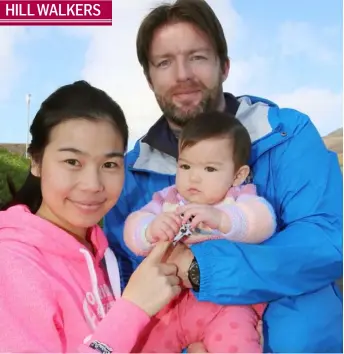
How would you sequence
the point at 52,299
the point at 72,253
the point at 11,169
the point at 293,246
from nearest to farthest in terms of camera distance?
the point at 52,299 → the point at 72,253 → the point at 293,246 → the point at 11,169

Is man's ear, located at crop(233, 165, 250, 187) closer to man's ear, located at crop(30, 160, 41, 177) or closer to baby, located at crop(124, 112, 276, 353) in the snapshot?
baby, located at crop(124, 112, 276, 353)

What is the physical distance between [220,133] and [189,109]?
252 mm

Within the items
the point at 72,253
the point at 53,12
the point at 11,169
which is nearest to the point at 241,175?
the point at 72,253

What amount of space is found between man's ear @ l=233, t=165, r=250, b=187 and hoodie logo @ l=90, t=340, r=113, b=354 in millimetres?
434

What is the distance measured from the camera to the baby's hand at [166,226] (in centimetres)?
112

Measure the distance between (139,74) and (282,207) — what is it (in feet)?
1.66

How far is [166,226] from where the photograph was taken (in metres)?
1.12

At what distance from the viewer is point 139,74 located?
4.97ft

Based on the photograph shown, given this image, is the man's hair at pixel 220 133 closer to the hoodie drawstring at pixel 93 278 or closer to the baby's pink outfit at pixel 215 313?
the baby's pink outfit at pixel 215 313

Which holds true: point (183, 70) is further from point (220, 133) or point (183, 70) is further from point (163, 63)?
point (220, 133)

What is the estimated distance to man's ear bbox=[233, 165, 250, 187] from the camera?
4.03ft

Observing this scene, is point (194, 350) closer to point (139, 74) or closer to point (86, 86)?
point (86, 86)

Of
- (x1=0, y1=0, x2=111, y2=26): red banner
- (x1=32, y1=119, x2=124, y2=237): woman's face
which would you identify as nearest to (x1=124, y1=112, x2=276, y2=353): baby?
(x1=32, y1=119, x2=124, y2=237): woman's face

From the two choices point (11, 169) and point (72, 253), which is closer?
point (72, 253)
